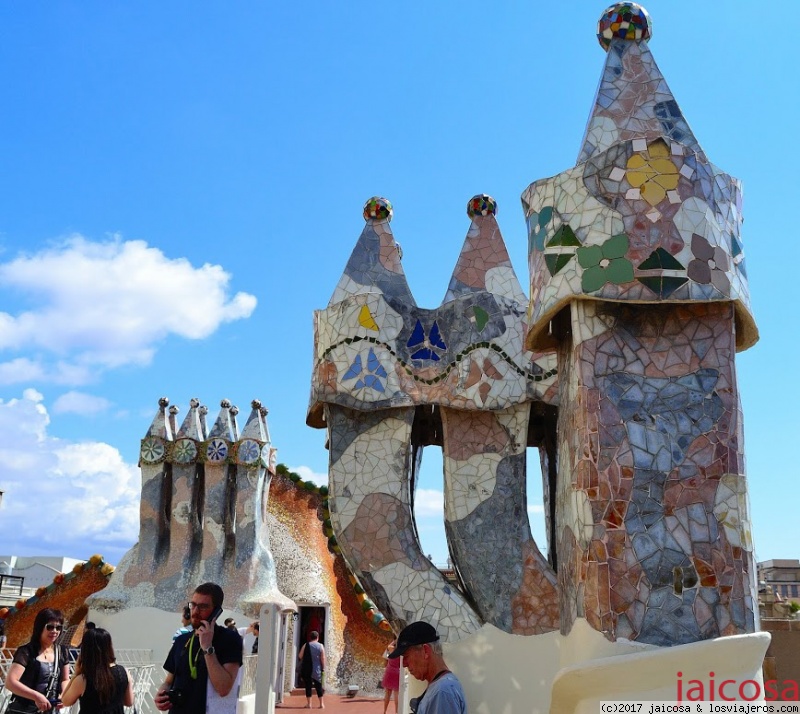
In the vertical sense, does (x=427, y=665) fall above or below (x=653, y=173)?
below

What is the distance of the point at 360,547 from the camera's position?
7.80m

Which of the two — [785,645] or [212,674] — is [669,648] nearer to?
[212,674]

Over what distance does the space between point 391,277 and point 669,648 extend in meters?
5.19

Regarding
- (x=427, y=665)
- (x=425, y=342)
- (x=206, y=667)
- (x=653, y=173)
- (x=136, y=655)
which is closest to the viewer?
(x=427, y=665)

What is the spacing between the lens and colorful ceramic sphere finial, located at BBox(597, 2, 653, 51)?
5.96m

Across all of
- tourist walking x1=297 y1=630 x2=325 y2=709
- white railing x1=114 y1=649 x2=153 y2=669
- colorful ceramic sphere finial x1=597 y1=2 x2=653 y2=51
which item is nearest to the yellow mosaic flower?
colorful ceramic sphere finial x1=597 y1=2 x2=653 y2=51

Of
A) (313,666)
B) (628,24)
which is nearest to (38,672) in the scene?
(628,24)

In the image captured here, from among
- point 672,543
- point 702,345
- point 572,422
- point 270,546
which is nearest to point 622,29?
point 702,345

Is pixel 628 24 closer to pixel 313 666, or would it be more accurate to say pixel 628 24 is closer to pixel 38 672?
pixel 38 672

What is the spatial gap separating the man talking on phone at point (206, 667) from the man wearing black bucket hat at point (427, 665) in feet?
2.67

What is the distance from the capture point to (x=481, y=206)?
899 centimetres

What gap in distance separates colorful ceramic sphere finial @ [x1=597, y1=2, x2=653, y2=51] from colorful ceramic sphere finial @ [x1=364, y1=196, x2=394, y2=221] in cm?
345

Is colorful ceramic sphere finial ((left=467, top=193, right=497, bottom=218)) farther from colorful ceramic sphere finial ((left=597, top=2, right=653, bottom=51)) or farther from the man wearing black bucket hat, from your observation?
the man wearing black bucket hat

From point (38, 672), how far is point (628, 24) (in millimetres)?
5363
